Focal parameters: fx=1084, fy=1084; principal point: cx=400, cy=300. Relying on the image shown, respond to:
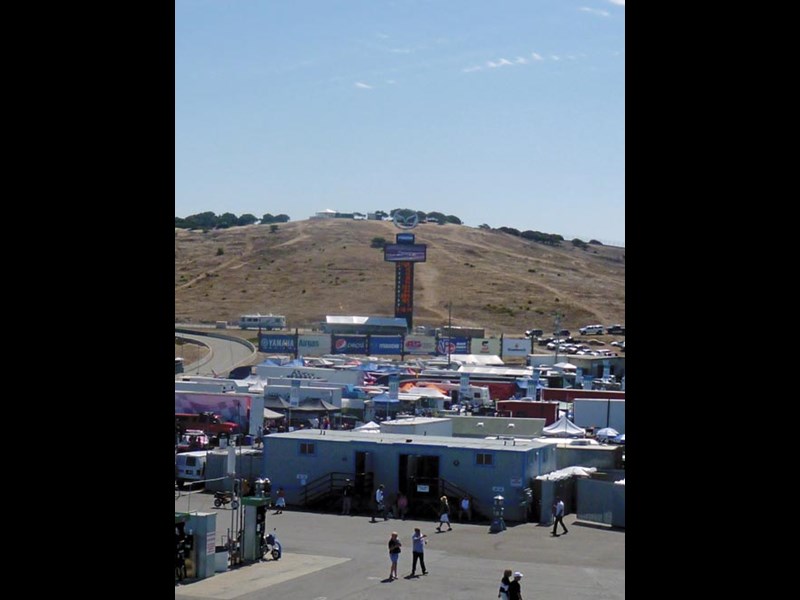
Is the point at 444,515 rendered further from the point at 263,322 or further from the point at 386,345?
the point at 263,322

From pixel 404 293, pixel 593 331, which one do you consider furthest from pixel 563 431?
pixel 593 331

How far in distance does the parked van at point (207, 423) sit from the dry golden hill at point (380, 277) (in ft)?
230

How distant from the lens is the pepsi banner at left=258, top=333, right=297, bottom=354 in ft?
246

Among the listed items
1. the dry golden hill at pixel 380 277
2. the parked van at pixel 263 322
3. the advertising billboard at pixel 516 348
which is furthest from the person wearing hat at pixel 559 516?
the dry golden hill at pixel 380 277

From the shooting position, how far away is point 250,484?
2719cm

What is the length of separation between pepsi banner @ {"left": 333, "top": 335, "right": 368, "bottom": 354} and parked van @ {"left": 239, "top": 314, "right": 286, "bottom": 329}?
70.1 ft

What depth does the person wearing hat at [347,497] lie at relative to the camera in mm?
25141

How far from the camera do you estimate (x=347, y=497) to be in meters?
25.2

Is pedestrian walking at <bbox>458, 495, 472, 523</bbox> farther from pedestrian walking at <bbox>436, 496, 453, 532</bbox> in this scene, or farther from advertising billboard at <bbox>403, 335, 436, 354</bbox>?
advertising billboard at <bbox>403, 335, 436, 354</bbox>

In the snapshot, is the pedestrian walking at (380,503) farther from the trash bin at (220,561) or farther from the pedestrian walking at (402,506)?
the trash bin at (220,561)
